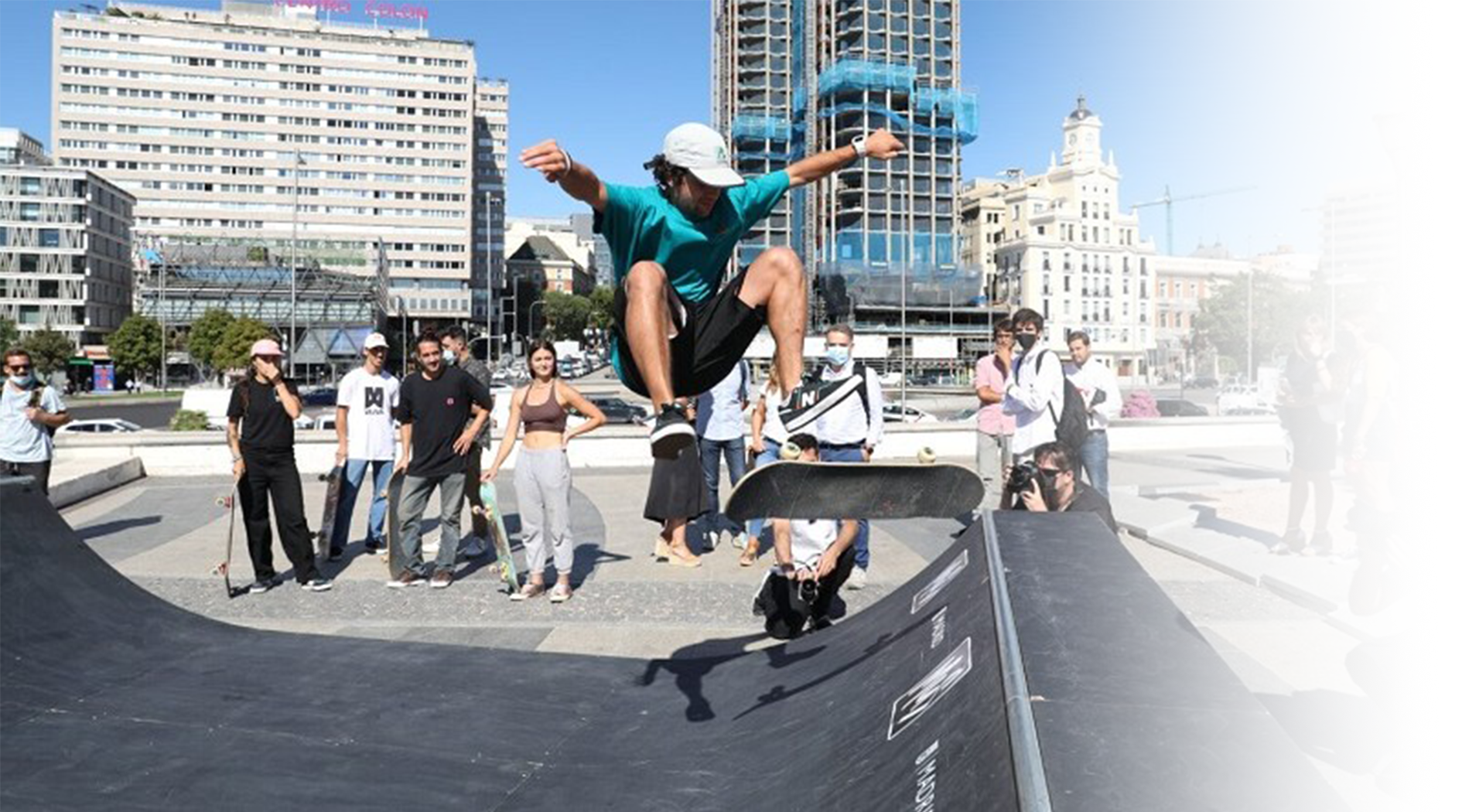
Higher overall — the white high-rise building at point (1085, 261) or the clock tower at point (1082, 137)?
the clock tower at point (1082, 137)

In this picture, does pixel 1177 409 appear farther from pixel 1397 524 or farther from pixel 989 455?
pixel 1397 524

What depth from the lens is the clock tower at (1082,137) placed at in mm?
97188

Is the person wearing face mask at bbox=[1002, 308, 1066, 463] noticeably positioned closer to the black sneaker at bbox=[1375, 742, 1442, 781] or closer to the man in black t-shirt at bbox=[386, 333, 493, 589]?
the black sneaker at bbox=[1375, 742, 1442, 781]

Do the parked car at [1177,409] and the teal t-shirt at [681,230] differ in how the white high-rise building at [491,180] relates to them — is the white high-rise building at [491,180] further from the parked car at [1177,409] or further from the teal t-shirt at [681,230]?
the teal t-shirt at [681,230]

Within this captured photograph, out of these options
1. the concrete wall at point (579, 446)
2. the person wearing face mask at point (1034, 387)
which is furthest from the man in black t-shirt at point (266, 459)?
the concrete wall at point (579, 446)

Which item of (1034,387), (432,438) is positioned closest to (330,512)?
(432,438)

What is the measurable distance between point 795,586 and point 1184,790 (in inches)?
134

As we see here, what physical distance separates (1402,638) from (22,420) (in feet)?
Answer: 29.1

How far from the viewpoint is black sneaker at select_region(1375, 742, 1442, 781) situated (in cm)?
356

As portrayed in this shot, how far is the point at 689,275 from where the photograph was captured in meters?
3.95

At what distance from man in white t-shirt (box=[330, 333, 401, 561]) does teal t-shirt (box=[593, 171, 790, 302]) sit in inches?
189

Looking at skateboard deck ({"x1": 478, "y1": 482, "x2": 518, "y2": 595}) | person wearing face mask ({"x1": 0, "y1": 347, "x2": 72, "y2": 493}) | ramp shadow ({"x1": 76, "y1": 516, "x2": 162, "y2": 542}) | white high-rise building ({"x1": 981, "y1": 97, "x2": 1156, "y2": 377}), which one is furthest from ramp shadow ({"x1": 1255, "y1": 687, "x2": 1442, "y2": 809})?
white high-rise building ({"x1": 981, "y1": 97, "x2": 1156, "y2": 377})

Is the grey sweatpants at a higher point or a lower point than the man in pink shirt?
lower

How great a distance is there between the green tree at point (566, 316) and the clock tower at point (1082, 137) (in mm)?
53109
